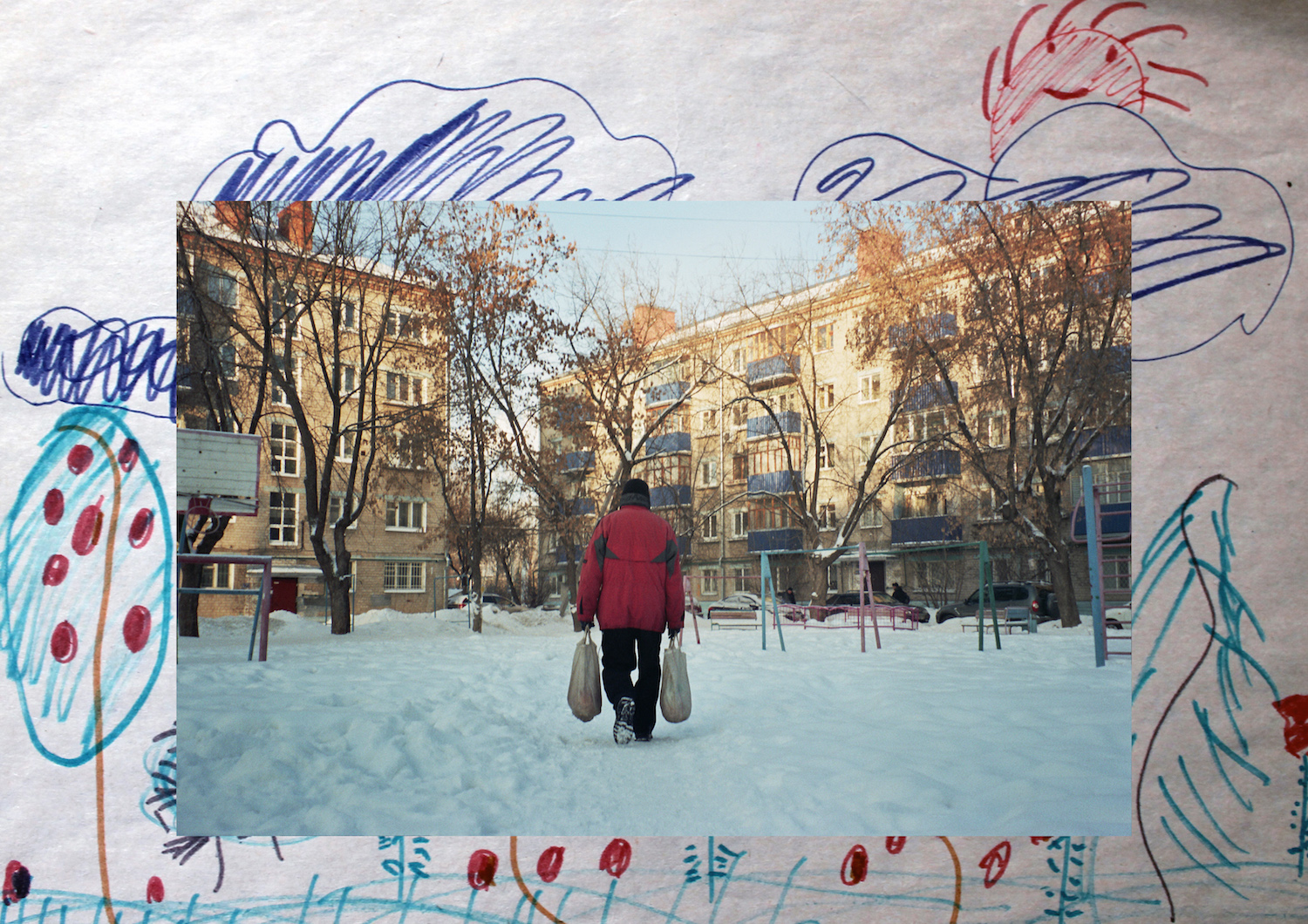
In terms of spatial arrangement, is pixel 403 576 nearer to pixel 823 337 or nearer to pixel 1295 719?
pixel 823 337

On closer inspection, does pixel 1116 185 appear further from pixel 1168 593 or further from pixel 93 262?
pixel 93 262

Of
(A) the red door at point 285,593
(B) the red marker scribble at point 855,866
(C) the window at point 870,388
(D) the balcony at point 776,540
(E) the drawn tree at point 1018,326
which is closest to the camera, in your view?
(B) the red marker scribble at point 855,866

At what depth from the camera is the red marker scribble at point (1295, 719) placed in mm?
2934

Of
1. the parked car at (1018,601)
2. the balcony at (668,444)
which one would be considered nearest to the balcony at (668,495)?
the balcony at (668,444)

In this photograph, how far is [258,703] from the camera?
2896mm

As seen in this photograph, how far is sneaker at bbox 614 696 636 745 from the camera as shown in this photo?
3107 millimetres

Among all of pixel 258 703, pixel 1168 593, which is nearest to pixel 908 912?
pixel 1168 593

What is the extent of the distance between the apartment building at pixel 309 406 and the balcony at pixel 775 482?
1.15 metres

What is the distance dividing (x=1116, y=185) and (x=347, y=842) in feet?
11.1

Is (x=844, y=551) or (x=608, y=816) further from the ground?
(x=844, y=551)

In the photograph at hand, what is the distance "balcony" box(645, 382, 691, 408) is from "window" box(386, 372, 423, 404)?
816mm

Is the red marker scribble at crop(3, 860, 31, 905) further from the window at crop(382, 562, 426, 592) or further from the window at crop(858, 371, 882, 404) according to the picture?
the window at crop(858, 371, 882, 404)

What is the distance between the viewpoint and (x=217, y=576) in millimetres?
2859

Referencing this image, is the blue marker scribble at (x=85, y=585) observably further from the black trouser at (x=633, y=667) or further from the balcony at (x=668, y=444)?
the balcony at (x=668, y=444)
